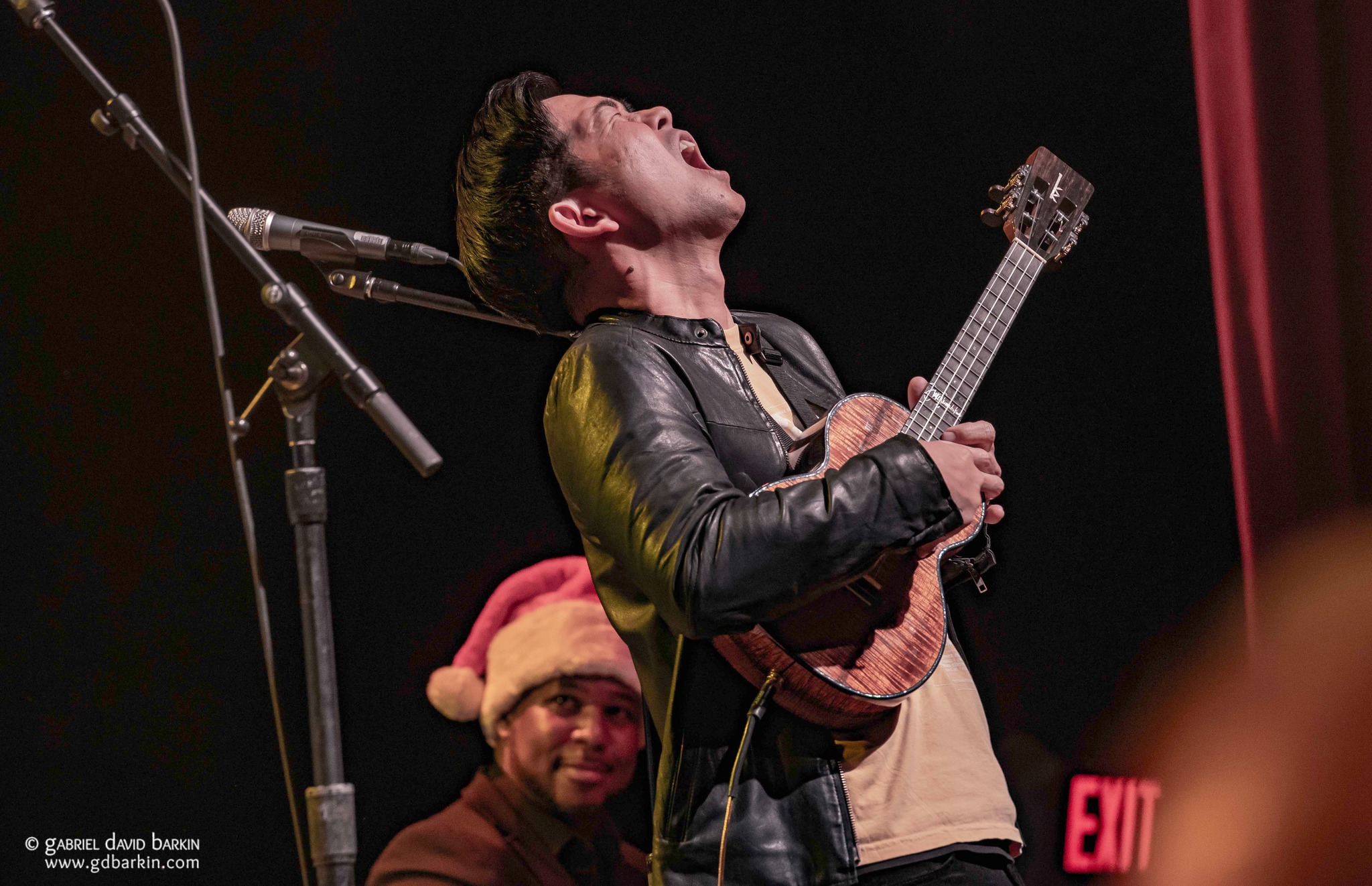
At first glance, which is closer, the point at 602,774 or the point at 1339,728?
the point at 1339,728

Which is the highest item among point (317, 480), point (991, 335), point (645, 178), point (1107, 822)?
point (645, 178)

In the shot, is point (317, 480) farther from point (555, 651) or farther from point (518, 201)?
point (555, 651)

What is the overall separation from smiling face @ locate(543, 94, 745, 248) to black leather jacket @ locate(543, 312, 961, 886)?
0.26m

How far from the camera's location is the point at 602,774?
321 cm

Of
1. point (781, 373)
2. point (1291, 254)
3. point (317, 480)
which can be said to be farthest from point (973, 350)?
point (1291, 254)

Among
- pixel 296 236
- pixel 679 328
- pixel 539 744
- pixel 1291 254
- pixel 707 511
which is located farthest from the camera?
pixel 539 744

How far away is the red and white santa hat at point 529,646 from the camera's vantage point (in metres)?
3.09

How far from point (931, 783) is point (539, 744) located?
180 cm

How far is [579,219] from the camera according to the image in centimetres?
204

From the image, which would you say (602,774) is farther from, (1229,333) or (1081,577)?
(1229,333)

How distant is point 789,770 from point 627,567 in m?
0.35

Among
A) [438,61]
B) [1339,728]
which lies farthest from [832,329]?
[1339,728]

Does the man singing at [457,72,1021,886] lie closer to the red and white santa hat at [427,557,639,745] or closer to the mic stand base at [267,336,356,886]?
the mic stand base at [267,336,356,886]

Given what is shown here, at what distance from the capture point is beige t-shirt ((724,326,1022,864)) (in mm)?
1546
